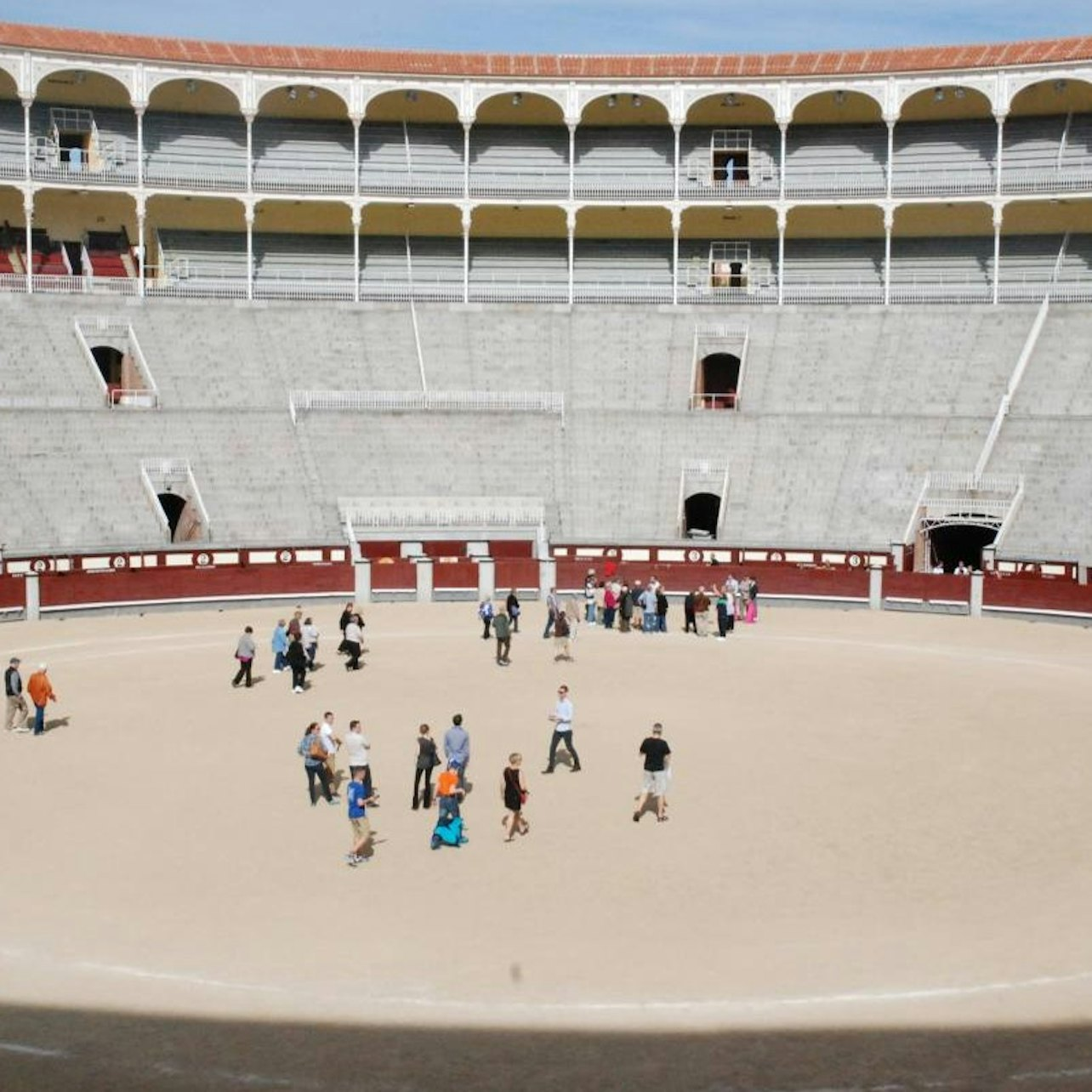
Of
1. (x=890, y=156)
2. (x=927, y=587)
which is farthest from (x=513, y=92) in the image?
(x=927, y=587)

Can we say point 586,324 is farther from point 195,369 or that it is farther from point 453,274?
point 195,369

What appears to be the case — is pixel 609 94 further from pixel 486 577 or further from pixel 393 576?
pixel 393 576

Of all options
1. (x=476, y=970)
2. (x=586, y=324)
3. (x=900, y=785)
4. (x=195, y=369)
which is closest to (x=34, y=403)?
(x=195, y=369)

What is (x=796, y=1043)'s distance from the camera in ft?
35.7

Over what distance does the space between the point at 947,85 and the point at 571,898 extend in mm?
43007

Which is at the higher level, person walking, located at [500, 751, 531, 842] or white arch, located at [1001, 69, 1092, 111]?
white arch, located at [1001, 69, 1092, 111]

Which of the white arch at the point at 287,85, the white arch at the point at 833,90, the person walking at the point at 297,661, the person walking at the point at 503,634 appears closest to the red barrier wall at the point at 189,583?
the person walking at the point at 503,634

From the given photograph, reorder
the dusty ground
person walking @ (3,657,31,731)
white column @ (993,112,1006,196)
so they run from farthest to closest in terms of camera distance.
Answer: white column @ (993,112,1006,196) < person walking @ (3,657,31,731) < the dusty ground

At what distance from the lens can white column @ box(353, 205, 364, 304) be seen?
50906 millimetres

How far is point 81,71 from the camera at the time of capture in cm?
4884

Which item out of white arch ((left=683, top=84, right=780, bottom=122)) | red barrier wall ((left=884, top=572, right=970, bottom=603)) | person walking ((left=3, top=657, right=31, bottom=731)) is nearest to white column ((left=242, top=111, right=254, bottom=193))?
white arch ((left=683, top=84, right=780, bottom=122))

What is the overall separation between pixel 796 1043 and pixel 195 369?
3784 centimetres

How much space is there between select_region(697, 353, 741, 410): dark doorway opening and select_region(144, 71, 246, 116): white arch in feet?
60.0

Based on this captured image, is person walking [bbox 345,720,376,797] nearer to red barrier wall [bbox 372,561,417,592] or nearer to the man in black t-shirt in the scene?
the man in black t-shirt
